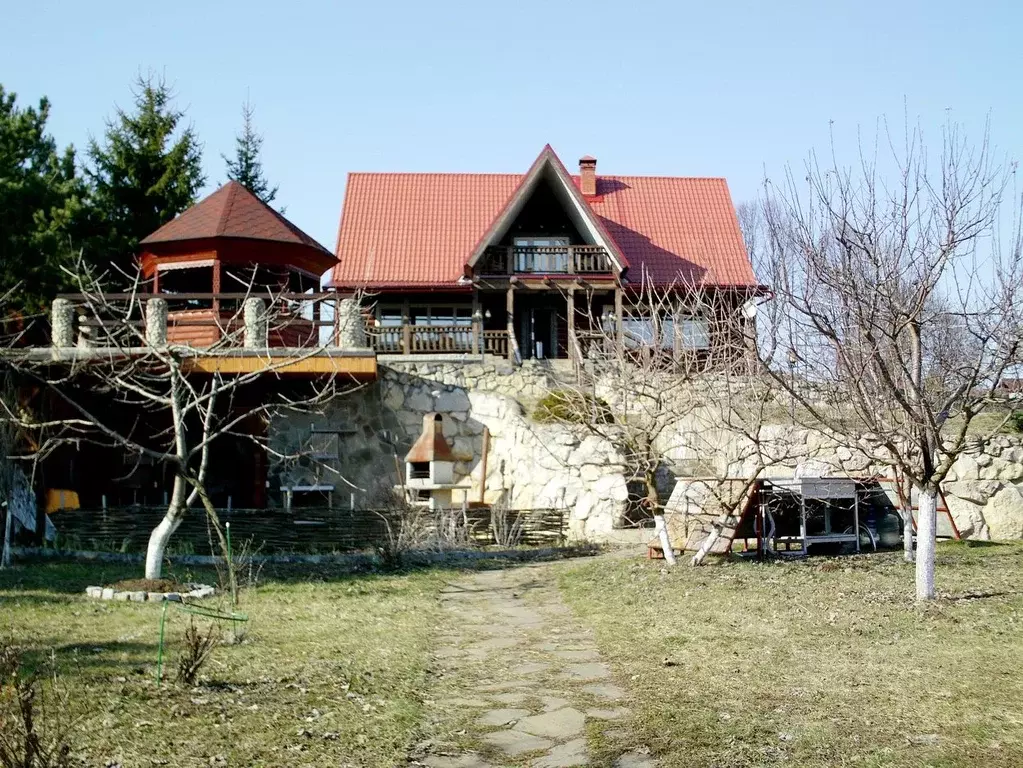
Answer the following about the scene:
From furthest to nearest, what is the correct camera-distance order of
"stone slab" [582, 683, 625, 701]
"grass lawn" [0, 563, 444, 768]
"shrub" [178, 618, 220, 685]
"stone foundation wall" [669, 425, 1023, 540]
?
"stone foundation wall" [669, 425, 1023, 540], "stone slab" [582, 683, 625, 701], "shrub" [178, 618, 220, 685], "grass lawn" [0, 563, 444, 768]

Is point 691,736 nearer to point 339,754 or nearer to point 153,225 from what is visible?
point 339,754

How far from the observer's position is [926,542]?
9.29 metres

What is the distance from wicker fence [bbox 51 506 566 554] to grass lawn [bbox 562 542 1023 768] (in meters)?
3.58

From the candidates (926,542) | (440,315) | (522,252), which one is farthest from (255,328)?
(926,542)

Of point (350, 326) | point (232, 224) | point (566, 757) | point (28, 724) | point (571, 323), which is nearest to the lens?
point (28, 724)

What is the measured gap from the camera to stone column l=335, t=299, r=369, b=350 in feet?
62.4

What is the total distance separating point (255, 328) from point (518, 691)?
12.8 meters

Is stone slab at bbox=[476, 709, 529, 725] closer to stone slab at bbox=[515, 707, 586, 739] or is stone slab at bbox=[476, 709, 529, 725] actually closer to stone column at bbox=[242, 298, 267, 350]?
stone slab at bbox=[515, 707, 586, 739]

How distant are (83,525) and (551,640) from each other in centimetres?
862

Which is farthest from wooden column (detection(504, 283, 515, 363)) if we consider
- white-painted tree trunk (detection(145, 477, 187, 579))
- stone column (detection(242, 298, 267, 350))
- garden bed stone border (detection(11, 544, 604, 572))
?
white-painted tree trunk (detection(145, 477, 187, 579))

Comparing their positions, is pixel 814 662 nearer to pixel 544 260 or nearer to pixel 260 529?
pixel 260 529

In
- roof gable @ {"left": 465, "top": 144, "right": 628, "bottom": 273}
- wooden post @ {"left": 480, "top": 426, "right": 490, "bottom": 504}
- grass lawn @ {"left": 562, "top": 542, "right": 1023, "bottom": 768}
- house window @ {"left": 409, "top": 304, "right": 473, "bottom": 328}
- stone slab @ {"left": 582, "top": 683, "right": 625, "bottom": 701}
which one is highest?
roof gable @ {"left": 465, "top": 144, "right": 628, "bottom": 273}

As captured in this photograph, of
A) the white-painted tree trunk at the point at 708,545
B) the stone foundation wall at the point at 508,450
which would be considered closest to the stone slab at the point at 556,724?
the white-painted tree trunk at the point at 708,545

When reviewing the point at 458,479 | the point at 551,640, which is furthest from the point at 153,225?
the point at 551,640
